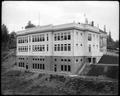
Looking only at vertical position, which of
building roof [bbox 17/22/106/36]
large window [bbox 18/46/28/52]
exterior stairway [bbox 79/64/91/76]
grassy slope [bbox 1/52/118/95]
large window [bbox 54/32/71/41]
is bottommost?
grassy slope [bbox 1/52/118/95]

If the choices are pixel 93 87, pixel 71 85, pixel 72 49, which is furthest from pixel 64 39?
pixel 93 87

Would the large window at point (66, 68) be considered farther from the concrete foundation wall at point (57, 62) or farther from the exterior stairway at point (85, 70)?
the exterior stairway at point (85, 70)

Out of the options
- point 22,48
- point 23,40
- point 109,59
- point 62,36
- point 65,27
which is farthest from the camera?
point 22,48

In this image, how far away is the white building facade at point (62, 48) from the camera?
17.3 meters

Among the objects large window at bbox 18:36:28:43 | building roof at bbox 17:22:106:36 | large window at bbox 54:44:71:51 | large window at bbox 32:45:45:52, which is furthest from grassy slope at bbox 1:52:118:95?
large window at bbox 18:36:28:43

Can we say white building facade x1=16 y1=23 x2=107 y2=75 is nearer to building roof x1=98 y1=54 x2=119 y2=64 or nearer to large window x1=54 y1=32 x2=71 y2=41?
large window x1=54 y1=32 x2=71 y2=41

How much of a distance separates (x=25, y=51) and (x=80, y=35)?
998 centimetres

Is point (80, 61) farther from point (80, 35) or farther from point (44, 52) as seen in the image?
point (44, 52)

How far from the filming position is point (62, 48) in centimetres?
1812

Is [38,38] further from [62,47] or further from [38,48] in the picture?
[62,47]

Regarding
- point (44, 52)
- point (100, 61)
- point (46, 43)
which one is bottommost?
point (100, 61)

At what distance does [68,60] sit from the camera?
688 inches

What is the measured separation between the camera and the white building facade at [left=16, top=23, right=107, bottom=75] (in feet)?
56.6

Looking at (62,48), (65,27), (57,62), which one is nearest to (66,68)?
(57,62)
